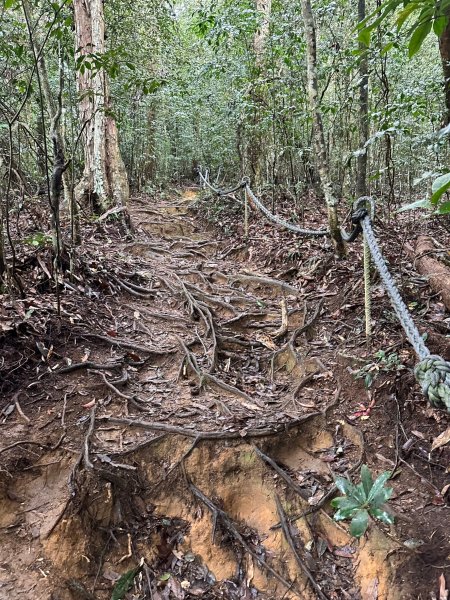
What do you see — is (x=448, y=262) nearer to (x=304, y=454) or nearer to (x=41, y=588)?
(x=304, y=454)

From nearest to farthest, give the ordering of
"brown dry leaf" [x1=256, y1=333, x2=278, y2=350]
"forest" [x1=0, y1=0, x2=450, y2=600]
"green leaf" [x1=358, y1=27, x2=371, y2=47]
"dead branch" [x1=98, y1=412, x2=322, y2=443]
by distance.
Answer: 1. "green leaf" [x1=358, y1=27, x2=371, y2=47]
2. "forest" [x1=0, y1=0, x2=450, y2=600]
3. "dead branch" [x1=98, y1=412, x2=322, y2=443]
4. "brown dry leaf" [x1=256, y1=333, x2=278, y2=350]

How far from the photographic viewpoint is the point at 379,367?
367 centimetres

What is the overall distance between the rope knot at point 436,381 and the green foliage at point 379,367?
1.80m

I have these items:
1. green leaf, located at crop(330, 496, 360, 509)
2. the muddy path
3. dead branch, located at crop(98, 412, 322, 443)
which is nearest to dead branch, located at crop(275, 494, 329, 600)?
the muddy path

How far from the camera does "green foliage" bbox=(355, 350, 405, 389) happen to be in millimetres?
3567

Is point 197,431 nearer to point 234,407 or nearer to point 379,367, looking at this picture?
point 234,407

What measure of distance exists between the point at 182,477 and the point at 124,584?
73cm

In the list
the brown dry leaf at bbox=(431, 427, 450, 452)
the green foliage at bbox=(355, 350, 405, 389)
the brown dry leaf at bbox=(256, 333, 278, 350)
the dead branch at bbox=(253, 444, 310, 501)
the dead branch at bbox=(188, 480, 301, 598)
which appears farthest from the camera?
the brown dry leaf at bbox=(256, 333, 278, 350)

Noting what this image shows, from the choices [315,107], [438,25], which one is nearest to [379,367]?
[438,25]

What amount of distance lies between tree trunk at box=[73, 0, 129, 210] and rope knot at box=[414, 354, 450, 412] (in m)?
7.47

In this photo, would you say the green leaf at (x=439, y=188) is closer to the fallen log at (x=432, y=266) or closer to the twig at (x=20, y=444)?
the twig at (x=20, y=444)

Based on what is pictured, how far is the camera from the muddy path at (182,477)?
109 inches

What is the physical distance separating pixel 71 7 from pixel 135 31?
285 cm

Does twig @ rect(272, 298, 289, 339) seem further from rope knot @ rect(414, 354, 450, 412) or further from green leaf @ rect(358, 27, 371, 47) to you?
green leaf @ rect(358, 27, 371, 47)
